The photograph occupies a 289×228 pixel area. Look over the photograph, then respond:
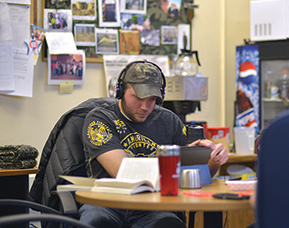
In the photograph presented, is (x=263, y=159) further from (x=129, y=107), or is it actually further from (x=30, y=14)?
(x=30, y=14)

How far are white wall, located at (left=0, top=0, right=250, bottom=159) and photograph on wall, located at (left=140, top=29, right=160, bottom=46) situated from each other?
458 millimetres

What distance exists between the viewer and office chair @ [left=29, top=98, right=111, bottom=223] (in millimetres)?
1852

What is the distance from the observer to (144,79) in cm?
181

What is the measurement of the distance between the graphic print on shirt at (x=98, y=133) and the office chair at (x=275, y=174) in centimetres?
97

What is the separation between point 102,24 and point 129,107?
1491 millimetres

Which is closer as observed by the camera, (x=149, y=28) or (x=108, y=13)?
(x=108, y=13)

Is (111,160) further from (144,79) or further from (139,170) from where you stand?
(144,79)

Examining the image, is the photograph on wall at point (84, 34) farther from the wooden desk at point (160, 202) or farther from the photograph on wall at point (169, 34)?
the wooden desk at point (160, 202)

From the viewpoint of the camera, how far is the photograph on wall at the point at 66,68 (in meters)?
2.91

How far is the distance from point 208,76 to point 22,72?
184 cm

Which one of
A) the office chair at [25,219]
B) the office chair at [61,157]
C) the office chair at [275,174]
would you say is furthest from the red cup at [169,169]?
the office chair at [61,157]

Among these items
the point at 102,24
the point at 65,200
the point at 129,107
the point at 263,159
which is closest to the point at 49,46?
the point at 102,24

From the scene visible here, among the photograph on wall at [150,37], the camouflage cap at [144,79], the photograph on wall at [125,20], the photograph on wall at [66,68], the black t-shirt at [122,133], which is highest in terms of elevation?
the photograph on wall at [125,20]

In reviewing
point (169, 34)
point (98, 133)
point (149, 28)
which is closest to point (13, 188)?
point (98, 133)
